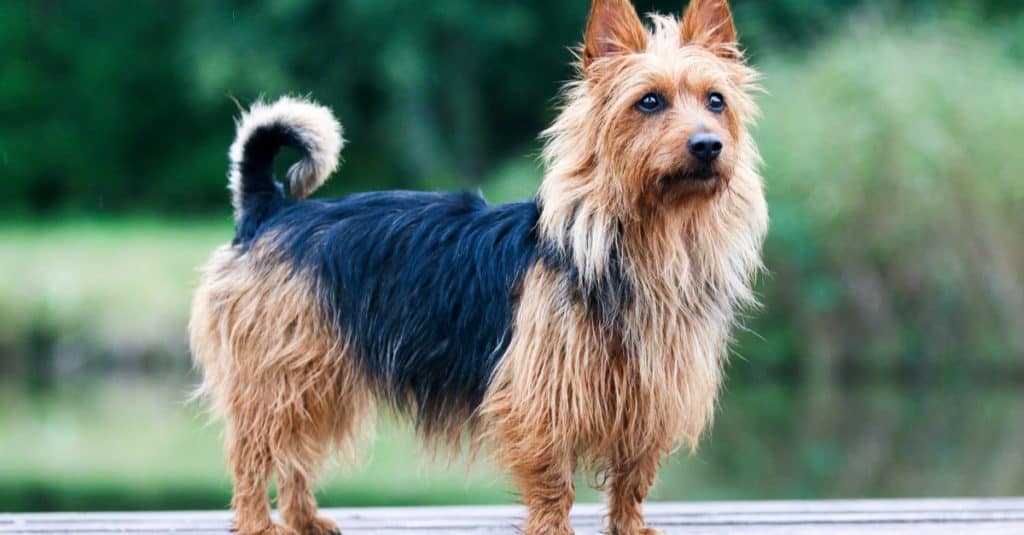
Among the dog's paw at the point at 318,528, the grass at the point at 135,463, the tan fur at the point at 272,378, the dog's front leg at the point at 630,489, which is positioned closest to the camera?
the dog's front leg at the point at 630,489

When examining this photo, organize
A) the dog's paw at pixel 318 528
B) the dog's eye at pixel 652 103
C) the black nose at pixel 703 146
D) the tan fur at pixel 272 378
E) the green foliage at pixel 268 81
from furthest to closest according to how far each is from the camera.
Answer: the green foliage at pixel 268 81 → the dog's paw at pixel 318 528 → the tan fur at pixel 272 378 → the dog's eye at pixel 652 103 → the black nose at pixel 703 146

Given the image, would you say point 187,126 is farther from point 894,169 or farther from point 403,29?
point 894,169

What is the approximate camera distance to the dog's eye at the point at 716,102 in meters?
4.38

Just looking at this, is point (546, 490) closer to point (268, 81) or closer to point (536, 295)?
point (536, 295)

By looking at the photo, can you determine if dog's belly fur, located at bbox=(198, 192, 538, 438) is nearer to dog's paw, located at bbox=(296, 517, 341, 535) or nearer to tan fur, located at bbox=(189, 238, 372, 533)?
tan fur, located at bbox=(189, 238, 372, 533)

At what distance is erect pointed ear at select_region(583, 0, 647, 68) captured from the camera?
4.45 m

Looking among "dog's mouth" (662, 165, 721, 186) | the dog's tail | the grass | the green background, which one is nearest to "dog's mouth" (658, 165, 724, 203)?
"dog's mouth" (662, 165, 721, 186)

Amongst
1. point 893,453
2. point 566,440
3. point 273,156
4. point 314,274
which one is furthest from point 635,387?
point 893,453

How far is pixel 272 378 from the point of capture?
4.93 meters

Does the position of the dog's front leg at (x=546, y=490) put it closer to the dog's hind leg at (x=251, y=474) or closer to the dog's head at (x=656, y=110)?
the dog's head at (x=656, y=110)

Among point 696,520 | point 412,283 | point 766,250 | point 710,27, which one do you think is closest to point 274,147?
point 412,283

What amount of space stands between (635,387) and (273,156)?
162 centimetres

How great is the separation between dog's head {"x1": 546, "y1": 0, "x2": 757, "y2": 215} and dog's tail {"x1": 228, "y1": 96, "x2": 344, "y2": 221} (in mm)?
975

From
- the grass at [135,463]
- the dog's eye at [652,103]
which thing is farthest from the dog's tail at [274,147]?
the grass at [135,463]
